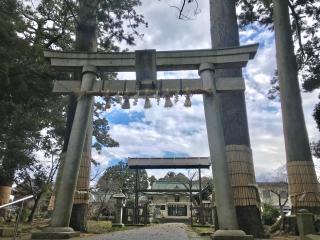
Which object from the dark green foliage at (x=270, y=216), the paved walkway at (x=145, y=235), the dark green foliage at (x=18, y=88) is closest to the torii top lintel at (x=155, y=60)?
the paved walkway at (x=145, y=235)

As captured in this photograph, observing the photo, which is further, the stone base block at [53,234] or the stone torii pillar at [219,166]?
the stone base block at [53,234]

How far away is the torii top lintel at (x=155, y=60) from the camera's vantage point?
288 inches

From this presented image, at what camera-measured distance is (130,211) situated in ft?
58.2

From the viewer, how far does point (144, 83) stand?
7.46 m

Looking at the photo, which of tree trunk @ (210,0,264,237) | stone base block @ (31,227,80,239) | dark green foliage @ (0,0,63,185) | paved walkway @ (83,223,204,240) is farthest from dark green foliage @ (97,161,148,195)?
stone base block @ (31,227,80,239)

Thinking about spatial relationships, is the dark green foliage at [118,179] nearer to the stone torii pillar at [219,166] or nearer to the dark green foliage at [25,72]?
the dark green foliage at [25,72]

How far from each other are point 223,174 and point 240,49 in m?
2.68

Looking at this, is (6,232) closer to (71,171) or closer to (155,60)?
(71,171)

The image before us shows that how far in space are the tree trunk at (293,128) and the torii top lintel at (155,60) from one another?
2116mm

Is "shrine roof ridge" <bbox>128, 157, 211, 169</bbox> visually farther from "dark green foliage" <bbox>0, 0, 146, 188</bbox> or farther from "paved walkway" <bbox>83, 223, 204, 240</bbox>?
"paved walkway" <bbox>83, 223, 204, 240</bbox>

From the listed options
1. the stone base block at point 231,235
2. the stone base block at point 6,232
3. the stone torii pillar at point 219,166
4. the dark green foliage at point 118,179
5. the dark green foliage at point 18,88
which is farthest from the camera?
the dark green foliage at point 118,179

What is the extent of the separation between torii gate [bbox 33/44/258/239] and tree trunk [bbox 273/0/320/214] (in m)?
2.12

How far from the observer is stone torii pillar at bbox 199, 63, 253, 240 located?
5959mm

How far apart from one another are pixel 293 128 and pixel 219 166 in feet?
9.70
